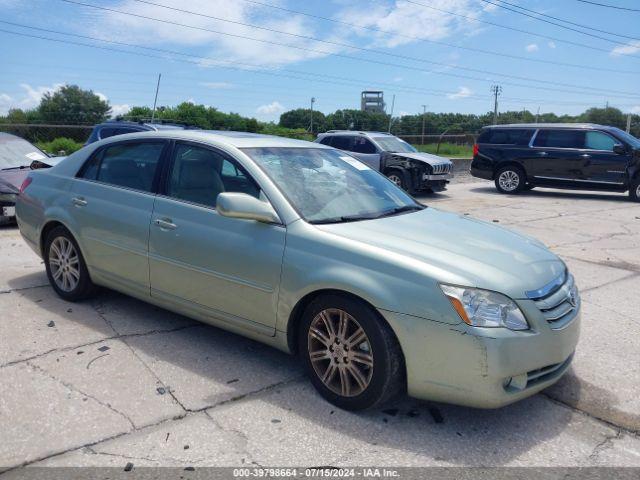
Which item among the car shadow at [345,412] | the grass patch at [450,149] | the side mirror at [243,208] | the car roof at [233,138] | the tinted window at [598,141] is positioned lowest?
the car shadow at [345,412]

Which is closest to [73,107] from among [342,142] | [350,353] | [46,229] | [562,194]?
[342,142]

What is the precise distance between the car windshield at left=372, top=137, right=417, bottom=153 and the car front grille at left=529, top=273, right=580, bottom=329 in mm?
10956

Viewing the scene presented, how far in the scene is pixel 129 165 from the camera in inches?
188

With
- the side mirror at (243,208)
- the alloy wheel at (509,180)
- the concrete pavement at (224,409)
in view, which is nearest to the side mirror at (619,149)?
the alloy wheel at (509,180)

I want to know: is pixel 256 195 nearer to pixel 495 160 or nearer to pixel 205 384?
pixel 205 384

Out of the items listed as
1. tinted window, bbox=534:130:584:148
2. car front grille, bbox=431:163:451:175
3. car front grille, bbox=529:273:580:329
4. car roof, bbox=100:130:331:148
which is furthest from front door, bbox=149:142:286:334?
tinted window, bbox=534:130:584:148

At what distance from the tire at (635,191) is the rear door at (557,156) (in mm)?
1151

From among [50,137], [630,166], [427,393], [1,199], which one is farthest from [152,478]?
[50,137]

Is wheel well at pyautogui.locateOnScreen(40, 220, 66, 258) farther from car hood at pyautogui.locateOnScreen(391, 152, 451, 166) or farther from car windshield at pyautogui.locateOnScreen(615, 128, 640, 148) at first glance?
car windshield at pyautogui.locateOnScreen(615, 128, 640, 148)

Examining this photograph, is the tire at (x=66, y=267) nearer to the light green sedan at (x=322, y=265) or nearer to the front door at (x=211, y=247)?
the light green sedan at (x=322, y=265)

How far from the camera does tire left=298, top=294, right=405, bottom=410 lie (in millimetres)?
3199

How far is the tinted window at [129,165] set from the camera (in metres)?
4.56

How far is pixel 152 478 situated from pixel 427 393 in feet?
4.84

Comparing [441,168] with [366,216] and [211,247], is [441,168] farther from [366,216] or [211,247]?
[211,247]
